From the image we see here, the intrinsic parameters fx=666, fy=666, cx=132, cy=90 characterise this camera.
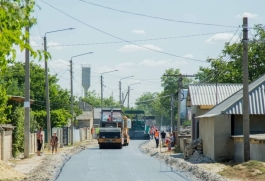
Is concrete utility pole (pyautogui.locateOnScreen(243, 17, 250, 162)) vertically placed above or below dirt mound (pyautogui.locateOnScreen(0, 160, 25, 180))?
above

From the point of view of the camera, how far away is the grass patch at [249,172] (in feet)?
84.1

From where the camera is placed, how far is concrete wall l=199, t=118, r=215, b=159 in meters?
38.4

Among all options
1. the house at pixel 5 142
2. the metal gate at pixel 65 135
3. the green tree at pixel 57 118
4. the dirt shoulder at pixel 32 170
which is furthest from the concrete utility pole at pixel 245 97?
the metal gate at pixel 65 135

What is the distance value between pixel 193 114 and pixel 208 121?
11876mm

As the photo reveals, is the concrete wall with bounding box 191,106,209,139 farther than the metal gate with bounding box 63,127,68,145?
No

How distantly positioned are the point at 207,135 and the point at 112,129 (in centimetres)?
2092

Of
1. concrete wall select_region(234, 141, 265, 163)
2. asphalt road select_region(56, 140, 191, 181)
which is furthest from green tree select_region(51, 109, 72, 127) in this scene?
concrete wall select_region(234, 141, 265, 163)

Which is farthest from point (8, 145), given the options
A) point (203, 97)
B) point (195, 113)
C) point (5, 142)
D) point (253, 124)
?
point (195, 113)

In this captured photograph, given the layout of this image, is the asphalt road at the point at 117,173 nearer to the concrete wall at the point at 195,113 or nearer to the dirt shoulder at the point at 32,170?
the dirt shoulder at the point at 32,170

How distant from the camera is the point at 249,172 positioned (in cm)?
2648

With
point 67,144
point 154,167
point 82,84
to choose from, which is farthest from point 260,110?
point 82,84

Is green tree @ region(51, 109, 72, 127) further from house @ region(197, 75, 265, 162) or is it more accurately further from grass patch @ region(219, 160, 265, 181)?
grass patch @ region(219, 160, 265, 181)

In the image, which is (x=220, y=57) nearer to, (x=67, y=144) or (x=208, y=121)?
(x=67, y=144)

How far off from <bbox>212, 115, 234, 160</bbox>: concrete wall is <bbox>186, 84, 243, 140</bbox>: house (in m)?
10.5
